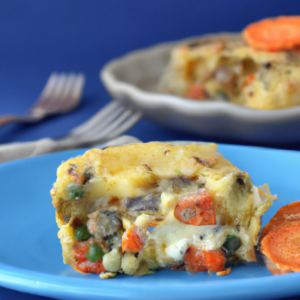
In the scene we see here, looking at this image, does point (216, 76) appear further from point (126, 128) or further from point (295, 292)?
point (295, 292)

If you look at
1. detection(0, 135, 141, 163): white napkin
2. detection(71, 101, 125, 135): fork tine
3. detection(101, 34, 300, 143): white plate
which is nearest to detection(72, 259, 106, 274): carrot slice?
detection(0, 135, 141, 163): white napkin

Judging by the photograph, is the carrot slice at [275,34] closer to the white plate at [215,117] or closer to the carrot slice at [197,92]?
the carrot slice at [197,92]

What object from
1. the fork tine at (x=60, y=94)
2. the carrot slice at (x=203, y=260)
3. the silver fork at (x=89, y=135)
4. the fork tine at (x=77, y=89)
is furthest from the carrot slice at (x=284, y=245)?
the fork tine at (x=77, y=89)

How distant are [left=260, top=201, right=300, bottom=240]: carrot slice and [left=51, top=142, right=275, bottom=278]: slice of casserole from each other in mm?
83

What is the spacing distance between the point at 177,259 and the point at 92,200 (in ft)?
1.06

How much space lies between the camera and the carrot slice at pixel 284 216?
153 cm

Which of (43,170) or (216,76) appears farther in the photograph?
(216,76)

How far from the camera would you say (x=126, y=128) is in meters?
2.77

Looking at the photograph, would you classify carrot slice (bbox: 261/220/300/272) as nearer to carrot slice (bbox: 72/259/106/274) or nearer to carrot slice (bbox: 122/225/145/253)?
carrot slice (bbox: 122/225/145/253)

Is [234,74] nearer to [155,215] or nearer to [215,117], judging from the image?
[215,117]

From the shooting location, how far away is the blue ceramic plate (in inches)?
45.6

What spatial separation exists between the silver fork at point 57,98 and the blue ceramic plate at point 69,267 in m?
1.36

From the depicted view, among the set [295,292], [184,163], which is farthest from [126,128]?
[295,292]

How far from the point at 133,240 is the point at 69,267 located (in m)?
0.22
